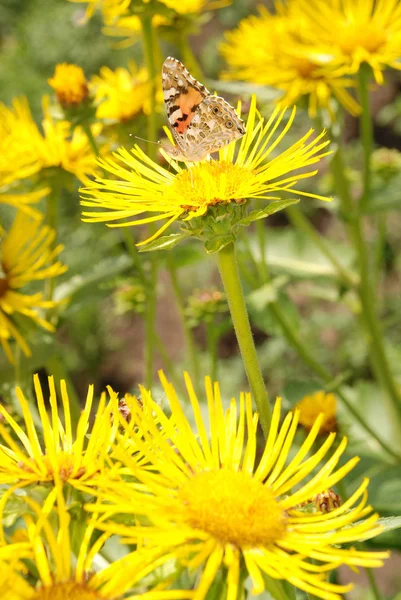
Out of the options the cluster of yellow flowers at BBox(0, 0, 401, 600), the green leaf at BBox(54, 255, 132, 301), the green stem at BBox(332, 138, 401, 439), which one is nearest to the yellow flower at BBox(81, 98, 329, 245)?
the cluster of yellow flowers at BBox(0, 0, 401, 600)

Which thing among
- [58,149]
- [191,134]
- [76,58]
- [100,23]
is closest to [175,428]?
[191,134]

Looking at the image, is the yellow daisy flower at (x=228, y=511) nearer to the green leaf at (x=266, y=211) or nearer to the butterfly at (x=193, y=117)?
Answer: the green leaf at (x=266, y=211)

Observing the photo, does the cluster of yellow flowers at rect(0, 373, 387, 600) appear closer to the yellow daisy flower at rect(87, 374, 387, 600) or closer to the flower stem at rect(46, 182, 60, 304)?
the yellow daisy flower at rect(87, 374, 387, 600)

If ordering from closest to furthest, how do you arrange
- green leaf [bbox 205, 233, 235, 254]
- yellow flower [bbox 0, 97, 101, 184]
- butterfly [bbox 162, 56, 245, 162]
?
1. green leaf [bbox 205, 233, 235, 254]
2. butterfly [bbox 162, 56, 245, 162]
3. yellow flower [bbox 0, 97, 101, 184]

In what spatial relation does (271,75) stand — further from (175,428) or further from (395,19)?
(175,428)

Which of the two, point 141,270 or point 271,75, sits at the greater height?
point 271,75

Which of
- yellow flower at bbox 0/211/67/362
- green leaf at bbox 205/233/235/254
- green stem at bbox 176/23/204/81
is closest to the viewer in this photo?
green leaf at bbox 205/233/235/254

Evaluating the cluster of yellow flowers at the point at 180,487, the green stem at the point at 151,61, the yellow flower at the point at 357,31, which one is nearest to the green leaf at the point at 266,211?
the cluster of yellow flowers at the point at 180,487
